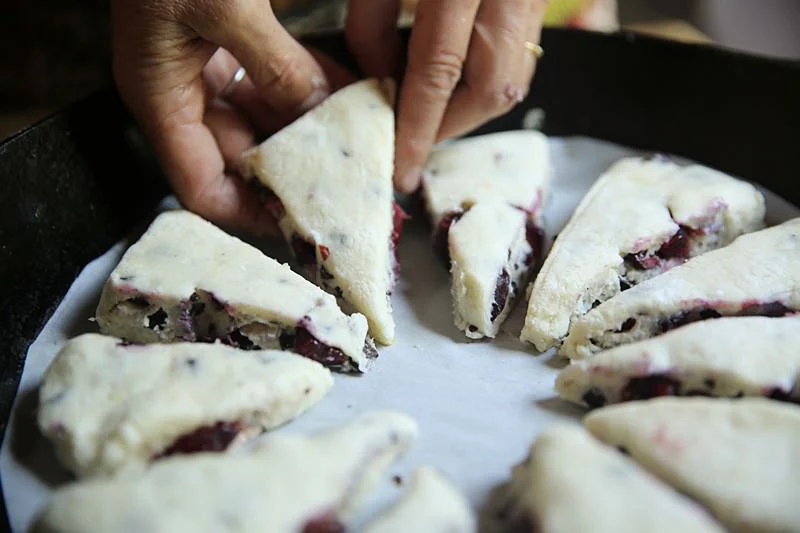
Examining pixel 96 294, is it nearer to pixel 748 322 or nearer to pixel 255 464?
pixel 255 464

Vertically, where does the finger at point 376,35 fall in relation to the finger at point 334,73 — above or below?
above

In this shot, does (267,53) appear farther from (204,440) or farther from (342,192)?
(204,440)

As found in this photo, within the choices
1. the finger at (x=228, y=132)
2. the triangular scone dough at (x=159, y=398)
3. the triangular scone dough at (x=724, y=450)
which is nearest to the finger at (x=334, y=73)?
the finger at (x=228, y=132)

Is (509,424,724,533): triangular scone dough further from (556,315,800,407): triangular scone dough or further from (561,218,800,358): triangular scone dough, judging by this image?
(561,218,800,358): triangular scone dough

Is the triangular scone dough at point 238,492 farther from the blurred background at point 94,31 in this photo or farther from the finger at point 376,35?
the blurred background at point 94,31

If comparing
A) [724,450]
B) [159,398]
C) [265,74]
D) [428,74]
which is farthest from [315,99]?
[724,450]

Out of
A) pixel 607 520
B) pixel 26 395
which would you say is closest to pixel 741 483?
pixel 607 520
